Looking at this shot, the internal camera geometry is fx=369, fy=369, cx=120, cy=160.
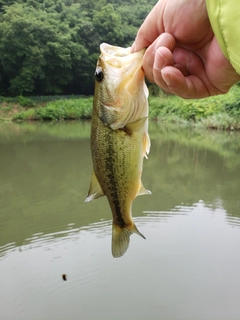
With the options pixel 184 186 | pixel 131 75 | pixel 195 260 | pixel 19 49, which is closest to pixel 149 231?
pixel 195 260

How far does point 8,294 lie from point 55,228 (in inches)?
66.5

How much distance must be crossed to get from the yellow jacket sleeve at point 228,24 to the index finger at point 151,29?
0.88 ft

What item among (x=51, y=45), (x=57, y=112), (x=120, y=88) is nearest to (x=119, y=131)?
(x=120, y=88)

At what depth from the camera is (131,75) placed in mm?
1269

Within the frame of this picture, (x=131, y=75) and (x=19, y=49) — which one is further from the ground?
(x=131, y=75)

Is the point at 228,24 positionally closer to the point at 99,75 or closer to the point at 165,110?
the point at 99,75

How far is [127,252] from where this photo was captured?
14.4 feet

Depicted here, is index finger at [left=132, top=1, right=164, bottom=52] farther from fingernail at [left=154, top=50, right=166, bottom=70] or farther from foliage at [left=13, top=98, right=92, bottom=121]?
foliage at [left=13, top=98, right=92, bottom=121]

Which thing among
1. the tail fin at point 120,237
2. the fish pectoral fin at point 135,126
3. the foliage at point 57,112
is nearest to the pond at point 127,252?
the tail fin at point 120,237

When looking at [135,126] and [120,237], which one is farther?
[120,237]

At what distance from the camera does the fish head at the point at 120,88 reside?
1.27 metres

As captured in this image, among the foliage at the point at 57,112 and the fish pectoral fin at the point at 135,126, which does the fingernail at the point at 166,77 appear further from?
the foliage at the point at 57,112

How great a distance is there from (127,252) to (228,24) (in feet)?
12.1

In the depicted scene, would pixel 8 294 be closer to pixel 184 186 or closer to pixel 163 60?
pixel 163 60
